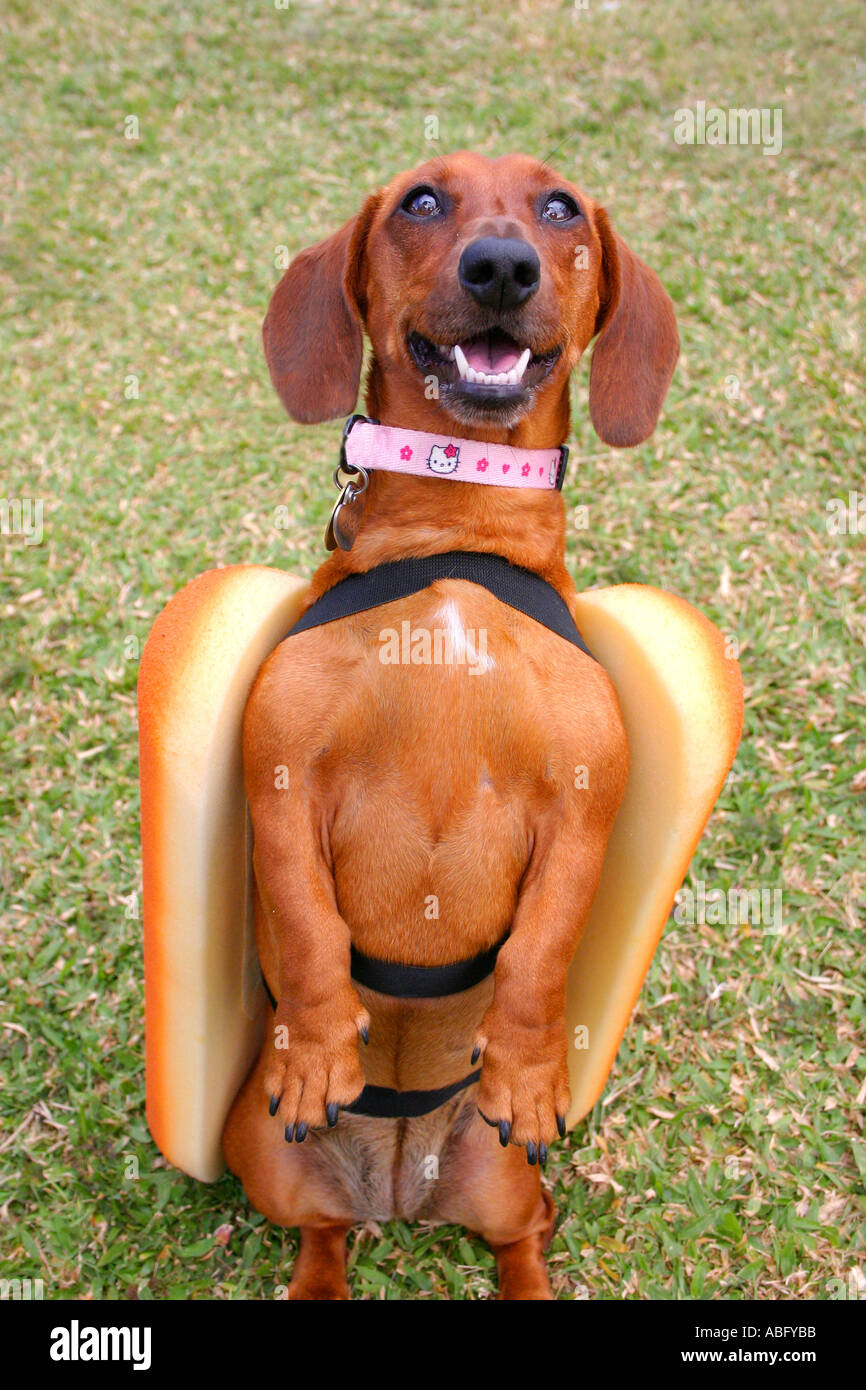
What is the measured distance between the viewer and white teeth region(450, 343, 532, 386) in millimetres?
2387

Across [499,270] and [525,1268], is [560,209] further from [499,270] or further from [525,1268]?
[525,1268]

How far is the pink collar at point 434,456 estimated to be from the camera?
8.20ft

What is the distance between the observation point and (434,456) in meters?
2.50

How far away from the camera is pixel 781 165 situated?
630 centimetres

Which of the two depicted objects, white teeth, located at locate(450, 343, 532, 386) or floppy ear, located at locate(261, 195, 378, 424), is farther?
floppy ear, located at locate(261, 195, 378, 424)

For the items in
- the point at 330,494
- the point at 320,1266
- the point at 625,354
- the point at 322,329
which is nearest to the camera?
the point at 322,329

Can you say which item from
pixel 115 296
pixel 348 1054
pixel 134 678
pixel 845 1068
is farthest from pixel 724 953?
pixel 115 296

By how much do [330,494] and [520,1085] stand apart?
3.20 metres

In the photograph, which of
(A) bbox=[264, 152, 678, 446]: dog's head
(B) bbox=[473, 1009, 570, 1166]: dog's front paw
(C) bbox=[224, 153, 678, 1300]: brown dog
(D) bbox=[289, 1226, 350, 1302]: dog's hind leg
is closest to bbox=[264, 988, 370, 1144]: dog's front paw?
(C) bbox=[224, 153, 678, 1300]: brown dog

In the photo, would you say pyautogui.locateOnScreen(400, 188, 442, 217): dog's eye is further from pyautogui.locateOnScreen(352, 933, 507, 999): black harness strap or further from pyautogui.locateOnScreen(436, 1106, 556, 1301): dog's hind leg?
pyautogui.locateOnScreen(436, 1106, 556, 1301): dog's hind leg

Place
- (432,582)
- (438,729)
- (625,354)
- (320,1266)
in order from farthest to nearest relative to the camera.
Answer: (320,1266)
(625,354)
(432,582)
(438,729)

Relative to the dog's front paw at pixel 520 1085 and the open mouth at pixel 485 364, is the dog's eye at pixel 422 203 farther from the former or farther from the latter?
the dog's front paw at pixel 520 1085

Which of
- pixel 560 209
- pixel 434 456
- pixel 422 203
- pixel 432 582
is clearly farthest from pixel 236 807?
pixel 560 209

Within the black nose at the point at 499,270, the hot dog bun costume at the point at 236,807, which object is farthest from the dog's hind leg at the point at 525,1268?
the black nose at the point at 499,270
